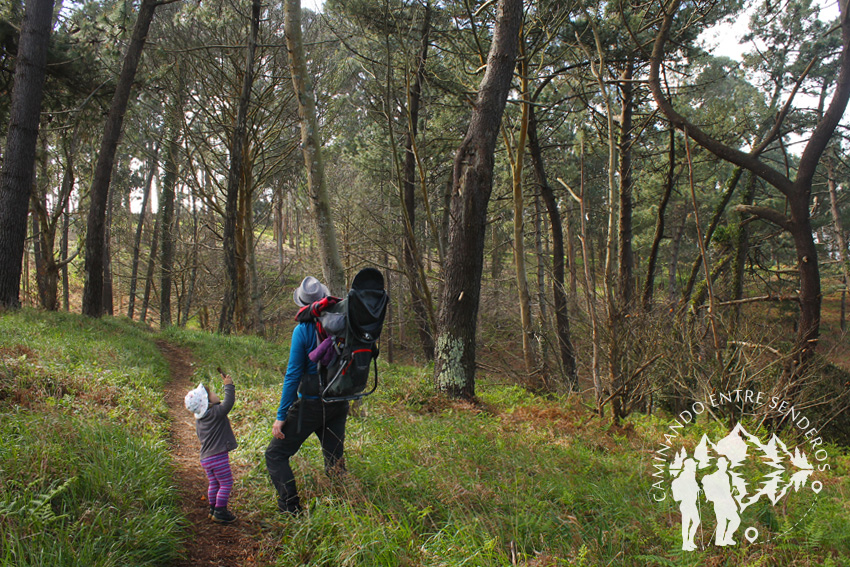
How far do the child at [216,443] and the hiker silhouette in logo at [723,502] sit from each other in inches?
132

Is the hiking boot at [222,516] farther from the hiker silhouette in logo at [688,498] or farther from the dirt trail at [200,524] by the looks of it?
the hiker silhouette in logo at [688,498]

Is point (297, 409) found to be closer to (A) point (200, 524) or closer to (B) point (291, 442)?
(B) point (291, 442)

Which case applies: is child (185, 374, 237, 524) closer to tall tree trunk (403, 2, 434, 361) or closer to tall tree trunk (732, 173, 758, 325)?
tall tree trunk (403, 2, 434, 361)

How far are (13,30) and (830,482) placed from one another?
16.6 metres

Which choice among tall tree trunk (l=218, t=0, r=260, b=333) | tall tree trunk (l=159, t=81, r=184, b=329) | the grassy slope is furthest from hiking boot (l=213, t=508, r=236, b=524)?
tall tree trunk (l=159, t=81, r=184, b=329)

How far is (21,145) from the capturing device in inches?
347

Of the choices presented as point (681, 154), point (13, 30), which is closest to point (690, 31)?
point (681, 154)

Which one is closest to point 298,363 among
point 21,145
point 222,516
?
point 222,516

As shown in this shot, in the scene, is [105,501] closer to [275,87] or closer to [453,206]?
[453,206]

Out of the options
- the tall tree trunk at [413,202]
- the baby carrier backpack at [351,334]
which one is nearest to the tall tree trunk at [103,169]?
the tall tree trunk at [413,202]

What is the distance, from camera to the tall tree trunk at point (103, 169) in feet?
33.0

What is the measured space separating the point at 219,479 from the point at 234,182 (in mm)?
11040

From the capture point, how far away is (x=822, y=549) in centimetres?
255

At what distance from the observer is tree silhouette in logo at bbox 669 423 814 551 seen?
2.73 metres
